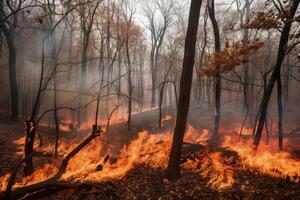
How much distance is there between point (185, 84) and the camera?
789 centimetres

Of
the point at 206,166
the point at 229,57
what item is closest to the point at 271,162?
the point at 206,166

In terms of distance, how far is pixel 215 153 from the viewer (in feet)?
32.1

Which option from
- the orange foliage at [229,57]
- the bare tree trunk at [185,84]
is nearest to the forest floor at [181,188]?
the bare tree trunk at [185,84]

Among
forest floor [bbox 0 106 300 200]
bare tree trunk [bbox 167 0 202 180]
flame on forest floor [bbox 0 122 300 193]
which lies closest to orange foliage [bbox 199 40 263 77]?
bare tree trunk [bbox 167 0 202 180]

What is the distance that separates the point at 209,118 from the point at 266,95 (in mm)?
10887

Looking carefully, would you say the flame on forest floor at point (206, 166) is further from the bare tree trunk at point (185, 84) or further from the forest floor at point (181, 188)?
the bare tree trunk at point (185, 84)

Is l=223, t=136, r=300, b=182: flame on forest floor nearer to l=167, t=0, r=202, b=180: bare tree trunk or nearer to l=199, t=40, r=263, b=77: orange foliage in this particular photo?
l=167, t=0, r=202, b=180: bare tree trunk

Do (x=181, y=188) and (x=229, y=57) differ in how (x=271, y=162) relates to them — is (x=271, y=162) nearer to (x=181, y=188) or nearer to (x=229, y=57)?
(x=181, y=188)

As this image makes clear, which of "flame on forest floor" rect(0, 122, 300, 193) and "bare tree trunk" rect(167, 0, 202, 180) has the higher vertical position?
"bare tree trunk" rect(167, 0, 202, 180)

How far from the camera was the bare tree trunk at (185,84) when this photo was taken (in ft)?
25.2

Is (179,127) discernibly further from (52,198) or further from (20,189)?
(20,189)

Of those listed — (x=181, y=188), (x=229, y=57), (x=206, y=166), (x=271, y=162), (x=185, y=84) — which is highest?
(x=229, y=57)

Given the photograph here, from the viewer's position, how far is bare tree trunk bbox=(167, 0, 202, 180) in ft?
25.2

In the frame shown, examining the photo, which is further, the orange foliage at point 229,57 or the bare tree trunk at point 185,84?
the orange foliage at point 229,57
